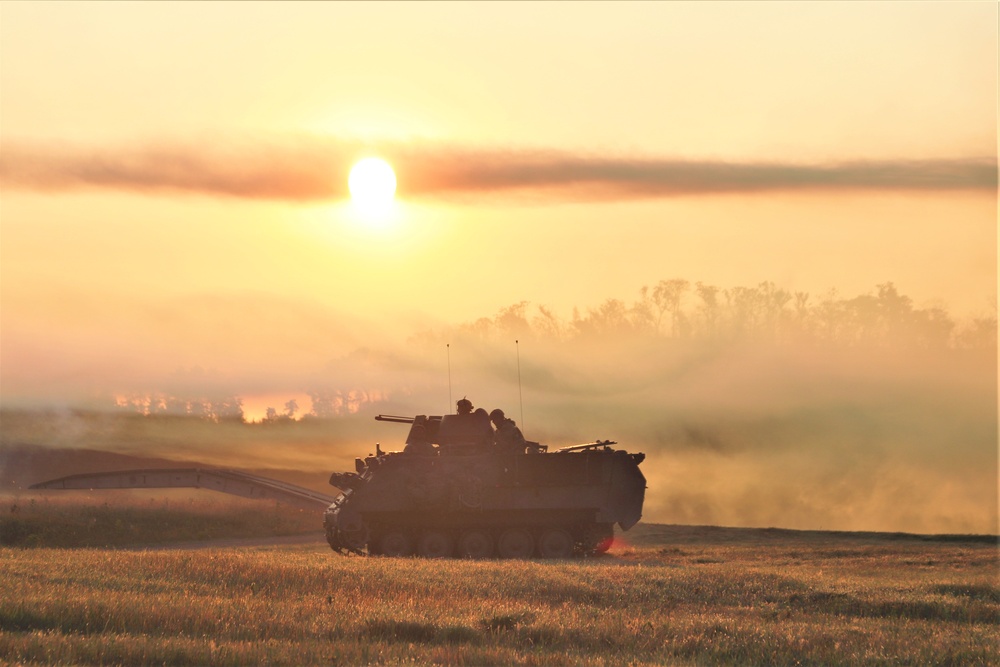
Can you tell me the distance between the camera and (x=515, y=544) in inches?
1603

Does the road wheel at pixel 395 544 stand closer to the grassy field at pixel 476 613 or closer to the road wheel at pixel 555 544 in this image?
the road wheel at pixel 555 544

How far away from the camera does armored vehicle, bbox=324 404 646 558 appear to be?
40.6 m

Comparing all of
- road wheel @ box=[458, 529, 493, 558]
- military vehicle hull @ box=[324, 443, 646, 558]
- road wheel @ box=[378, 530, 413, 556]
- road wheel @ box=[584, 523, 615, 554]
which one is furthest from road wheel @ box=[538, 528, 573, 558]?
road wheel @ box=[378, 530, 413, 556]

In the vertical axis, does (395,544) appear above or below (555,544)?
above

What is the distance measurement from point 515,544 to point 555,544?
1403mm

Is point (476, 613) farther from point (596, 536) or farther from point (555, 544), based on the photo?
point (596, 536)

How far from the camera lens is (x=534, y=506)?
4059cm

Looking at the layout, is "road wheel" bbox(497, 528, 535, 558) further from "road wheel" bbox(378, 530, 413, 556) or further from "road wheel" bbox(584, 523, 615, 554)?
"road wheel" bbox(378, 530, 413, 556)

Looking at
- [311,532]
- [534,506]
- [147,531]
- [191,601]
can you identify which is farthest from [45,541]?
[191,601]

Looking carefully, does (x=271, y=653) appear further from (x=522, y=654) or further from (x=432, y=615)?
(x=432, y=615)

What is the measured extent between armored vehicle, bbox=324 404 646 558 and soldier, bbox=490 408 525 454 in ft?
1.22

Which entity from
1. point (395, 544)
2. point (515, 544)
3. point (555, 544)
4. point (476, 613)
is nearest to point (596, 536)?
point (555, 544)

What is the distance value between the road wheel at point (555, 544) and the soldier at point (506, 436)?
3050mm

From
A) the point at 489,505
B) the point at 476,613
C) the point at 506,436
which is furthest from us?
the point at 506,436
